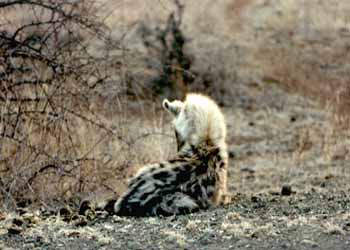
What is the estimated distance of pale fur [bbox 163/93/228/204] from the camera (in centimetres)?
820

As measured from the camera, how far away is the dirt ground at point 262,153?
6.61m

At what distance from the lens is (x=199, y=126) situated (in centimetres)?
833

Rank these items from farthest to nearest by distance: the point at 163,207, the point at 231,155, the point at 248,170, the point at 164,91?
1. the point at 164,91
2. the point at 231,155
3. the point at 248,170
4. the point at 163,207

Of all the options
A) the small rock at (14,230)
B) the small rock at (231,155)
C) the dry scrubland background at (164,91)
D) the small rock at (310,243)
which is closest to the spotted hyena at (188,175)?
the small rock at (14,230)

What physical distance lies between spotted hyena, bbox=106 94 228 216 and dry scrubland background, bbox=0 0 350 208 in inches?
40.5

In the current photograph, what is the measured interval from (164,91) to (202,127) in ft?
26.6

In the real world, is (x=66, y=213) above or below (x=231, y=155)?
above

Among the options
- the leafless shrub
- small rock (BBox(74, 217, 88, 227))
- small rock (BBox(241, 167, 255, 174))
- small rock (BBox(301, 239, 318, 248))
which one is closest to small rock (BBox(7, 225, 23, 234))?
small rock (BBox(74, 217, 88, 227))

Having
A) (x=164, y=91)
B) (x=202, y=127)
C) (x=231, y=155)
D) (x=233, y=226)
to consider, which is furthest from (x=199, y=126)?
(x=164, y=91)

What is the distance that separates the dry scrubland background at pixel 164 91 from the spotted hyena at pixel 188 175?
1028mm

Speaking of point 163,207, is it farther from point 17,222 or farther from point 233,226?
point 17,222

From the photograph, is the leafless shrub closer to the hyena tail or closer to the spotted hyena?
the spotted hyena

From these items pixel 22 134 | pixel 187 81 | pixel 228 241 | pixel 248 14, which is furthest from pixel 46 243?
pixel 248 14

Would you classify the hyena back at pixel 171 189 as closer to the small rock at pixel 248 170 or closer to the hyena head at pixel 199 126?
the hyena head at pixel 199 126
